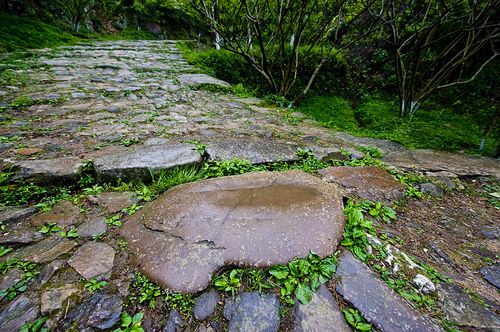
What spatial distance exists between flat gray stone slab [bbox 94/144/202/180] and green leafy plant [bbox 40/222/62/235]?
517mm

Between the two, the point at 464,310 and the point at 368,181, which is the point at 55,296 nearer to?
the point at 464,310

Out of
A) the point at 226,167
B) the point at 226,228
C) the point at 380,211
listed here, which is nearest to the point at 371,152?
the point at 380,211

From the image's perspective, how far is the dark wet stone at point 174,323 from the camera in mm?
969

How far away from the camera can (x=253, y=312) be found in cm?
102

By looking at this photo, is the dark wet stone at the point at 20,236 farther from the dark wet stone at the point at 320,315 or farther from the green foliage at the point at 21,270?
the dark wet stone at the point at 320,315

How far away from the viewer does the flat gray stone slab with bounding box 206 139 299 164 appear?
7.42ft

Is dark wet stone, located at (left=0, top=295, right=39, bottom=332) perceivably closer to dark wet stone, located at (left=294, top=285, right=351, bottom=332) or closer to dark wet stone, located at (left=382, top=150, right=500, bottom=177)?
dark wet stone, located at (left=294, top=285, right=351, bottom=332)

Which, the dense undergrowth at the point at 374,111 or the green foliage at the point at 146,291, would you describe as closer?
the green foliage at the point at 146,291

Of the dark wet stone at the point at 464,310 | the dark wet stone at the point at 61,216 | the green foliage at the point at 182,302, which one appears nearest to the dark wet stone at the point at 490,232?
the dark wet stone at the point at 464,310

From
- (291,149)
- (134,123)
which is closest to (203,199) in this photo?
(291,149)

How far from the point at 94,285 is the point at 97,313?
143 mm

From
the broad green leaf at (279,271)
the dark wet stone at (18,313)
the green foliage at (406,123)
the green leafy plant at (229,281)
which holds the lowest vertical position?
the dark wet stone at (18,313)

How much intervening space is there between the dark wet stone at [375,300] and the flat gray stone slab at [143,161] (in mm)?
1462

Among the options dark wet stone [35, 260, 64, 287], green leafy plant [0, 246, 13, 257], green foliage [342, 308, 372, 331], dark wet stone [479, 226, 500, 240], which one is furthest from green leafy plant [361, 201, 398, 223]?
green leafy plant [0, 246, 13, 257]
